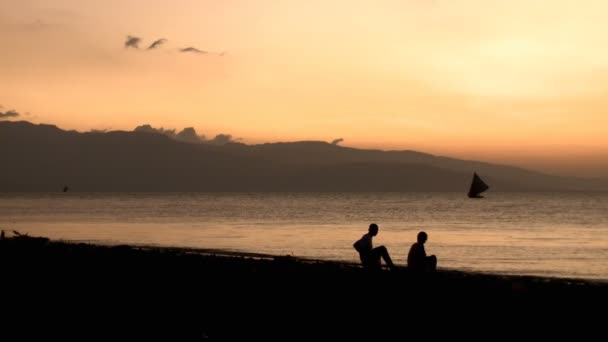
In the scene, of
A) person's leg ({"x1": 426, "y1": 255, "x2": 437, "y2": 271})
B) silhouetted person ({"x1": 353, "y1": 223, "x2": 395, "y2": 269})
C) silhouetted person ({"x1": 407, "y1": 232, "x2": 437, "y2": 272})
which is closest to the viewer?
silhouetted person ({"x1": 407, "y1": 232, "x2": 437, "y2": 272})

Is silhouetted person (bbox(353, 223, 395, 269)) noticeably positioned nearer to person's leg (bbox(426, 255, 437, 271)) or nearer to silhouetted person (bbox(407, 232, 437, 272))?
silhouetted person (bbox(407, 232, 437, 272))

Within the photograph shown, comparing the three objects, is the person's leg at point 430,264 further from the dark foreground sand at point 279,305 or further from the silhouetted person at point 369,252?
the silhouetted person at point 369,252

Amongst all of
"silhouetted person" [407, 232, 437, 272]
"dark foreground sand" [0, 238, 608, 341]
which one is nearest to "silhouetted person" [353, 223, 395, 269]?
"dark foreground sand" [0, 238, 608, 341]

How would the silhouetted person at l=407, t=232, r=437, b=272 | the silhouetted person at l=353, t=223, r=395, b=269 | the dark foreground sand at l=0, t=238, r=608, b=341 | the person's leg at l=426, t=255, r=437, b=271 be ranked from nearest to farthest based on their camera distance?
the dark foreground sand at l=0, t=238, r=608, b=341 → the silhouetted person at l=407, t=232, r=437, b=272 → the person's leg at l=426, t=255, r=437, b=271 → the silhouetted person at l=353, t=223, r=395, b=269

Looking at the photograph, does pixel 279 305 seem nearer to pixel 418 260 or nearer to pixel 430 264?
pixel 418 260

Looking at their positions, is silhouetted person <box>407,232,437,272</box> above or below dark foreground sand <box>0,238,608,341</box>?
above

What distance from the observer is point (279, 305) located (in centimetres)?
1788

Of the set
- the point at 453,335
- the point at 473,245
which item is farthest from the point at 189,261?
the point at 473,245

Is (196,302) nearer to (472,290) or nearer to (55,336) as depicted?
(55,336)

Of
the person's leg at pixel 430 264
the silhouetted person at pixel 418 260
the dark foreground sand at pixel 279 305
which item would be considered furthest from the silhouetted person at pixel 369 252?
the person's leg at pixel 430 264

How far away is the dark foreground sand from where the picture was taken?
14664 millimetres

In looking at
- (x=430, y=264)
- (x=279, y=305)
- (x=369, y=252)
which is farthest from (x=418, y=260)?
(x=279, y=305)

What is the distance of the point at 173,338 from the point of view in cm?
1380

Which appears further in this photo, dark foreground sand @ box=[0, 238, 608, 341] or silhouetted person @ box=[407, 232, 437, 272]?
silhouetted person @ box=[407, 232, 437, 272]
